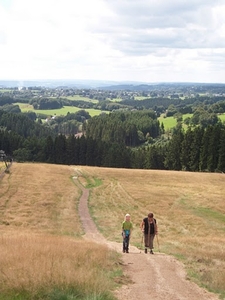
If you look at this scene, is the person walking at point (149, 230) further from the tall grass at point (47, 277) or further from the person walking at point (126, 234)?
the tall grass at point (47, 277)

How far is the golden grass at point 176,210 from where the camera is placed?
21.6 m

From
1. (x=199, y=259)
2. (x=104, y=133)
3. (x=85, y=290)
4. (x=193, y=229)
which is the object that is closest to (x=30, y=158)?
(x=104, y=133)

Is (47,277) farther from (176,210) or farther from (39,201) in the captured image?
(176,210)

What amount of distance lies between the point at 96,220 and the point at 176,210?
1119 cm

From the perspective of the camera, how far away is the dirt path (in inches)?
Answer: 496

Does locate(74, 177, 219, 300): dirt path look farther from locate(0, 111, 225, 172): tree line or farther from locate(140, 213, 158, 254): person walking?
locate(0, 111, 225, 172): tree line

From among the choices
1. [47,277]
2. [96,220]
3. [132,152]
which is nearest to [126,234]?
[47,277]

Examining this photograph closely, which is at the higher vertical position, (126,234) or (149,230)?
(149,230)

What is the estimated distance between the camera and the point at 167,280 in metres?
14.9

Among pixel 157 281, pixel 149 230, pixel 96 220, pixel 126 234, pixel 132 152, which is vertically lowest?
pixel 132 152

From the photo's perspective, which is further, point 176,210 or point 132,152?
point 132,152

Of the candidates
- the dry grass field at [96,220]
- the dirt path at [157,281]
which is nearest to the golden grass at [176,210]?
the dry grass field at [96,220]

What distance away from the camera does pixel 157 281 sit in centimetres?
1448

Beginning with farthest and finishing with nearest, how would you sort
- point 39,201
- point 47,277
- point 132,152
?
point 132,152
point 39,201
point 47,277
